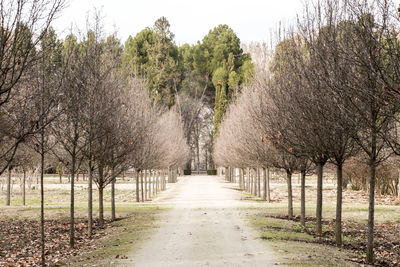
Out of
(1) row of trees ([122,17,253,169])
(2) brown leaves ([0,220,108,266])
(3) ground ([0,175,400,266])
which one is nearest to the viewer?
(3) ground ([0,175,400,266])

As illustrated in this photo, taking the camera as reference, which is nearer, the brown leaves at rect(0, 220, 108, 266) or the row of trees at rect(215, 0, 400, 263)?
the row of trees at rect(215, 0, 400, 263)

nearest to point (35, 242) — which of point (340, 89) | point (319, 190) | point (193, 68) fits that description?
point (319, 190)

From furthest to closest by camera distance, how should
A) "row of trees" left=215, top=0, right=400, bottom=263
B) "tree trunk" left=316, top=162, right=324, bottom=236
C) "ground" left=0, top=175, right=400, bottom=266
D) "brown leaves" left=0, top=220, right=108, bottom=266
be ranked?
1. "tree trunk" left=316, top=162, right=324, bottom=236
2. "brown leaves" left=0, top=220, right=108, bottom=266
3. "ground" left=0, top=175, right=400, bottom=266
4. "row of trees" left=215, top=0, right=400, bottom=263

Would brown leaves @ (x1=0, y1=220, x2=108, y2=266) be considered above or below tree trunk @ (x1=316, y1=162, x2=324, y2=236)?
below

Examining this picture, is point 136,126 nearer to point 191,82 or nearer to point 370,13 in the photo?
point 370,13

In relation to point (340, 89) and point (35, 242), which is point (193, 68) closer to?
point (35, 242)

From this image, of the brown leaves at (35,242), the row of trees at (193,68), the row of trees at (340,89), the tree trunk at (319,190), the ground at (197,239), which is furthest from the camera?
the row of trees at (193,68)

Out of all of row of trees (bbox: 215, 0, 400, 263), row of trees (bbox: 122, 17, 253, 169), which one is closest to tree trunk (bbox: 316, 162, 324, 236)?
row of trees (bbox: 215, 0, 400, 263)

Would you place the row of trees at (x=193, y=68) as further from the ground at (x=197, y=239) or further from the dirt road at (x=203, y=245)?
the dirt road at (x=203, y=245)

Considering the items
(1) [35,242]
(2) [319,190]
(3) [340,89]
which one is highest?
(3) [340,89]

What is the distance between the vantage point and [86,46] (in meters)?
14.0

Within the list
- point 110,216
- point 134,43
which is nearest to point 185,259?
point 110,216

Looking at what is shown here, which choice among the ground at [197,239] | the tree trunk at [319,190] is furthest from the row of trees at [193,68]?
the tree trunk at [319,190]

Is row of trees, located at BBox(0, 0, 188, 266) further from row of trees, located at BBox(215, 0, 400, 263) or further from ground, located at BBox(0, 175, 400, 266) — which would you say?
row of trees, located at BBox(215, 0, 400, 263)
